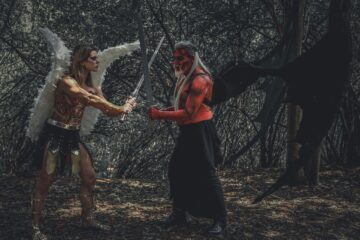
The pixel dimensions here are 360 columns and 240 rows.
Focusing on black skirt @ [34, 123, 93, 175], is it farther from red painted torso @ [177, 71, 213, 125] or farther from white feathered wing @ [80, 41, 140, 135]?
red painted torso @ [177, 71, 213, 125]

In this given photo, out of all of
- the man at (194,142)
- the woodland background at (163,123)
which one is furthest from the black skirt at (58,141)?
the woodland background at (163,123)

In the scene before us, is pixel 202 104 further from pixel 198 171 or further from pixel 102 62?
pixel 102 62

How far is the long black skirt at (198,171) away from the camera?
501cm

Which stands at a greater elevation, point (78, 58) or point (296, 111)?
point (78, 58)

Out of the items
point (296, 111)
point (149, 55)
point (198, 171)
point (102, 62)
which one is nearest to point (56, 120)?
point (102, 62)

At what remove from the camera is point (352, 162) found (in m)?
7.81

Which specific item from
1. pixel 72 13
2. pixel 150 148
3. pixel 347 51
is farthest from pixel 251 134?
pixel 347 51

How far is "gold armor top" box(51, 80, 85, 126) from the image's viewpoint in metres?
4.77

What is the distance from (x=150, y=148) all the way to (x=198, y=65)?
428 centimetres

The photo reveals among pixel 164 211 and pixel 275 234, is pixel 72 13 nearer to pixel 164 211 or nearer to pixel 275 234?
pixel 164 211

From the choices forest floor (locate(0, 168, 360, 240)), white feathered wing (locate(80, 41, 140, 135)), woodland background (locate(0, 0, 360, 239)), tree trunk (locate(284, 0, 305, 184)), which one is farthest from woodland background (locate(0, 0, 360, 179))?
white feathered wing (locate(80, 41, 140, 135))

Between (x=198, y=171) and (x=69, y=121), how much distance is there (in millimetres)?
1167

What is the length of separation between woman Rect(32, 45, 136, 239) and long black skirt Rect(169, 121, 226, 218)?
2.08 feet

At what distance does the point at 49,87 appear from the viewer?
4758 millimetres
